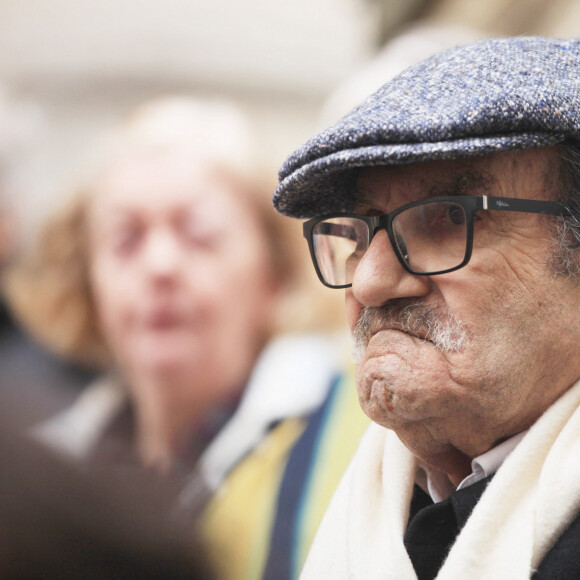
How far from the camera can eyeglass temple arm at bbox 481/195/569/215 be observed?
4.26ft

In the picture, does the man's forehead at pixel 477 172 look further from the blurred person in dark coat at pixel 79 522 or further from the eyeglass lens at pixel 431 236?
the blurred person in dark coat at pixel 79 522

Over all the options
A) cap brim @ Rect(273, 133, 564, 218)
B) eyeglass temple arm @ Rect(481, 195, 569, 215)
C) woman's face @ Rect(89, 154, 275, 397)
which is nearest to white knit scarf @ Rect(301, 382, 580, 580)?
eyeglass temple arm @ Rect(481, 195, 569, 215)

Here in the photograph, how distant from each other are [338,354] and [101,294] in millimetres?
1469

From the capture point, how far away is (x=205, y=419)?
3785mm

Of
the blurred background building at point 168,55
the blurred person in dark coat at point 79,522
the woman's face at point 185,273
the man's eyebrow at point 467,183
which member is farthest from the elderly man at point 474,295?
the blurred background building at point 168,55

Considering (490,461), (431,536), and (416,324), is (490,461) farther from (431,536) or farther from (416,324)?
(416,324)

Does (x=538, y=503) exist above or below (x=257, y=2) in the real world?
below

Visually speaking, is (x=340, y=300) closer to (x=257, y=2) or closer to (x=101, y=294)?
(x=101, y=294)

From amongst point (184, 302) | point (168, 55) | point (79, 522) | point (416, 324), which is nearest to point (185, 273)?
point (184, 302)

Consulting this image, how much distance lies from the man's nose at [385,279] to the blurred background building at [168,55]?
356 centimetres

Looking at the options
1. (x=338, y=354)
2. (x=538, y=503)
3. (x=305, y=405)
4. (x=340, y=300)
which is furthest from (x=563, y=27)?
(x=538, y=503)

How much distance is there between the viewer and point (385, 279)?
1368 mm

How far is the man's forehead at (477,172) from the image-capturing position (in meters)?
1.31

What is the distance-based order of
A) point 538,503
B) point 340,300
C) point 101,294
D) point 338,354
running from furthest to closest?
point 101,294 < point 340,300 < point 338,354 < point 538,503
